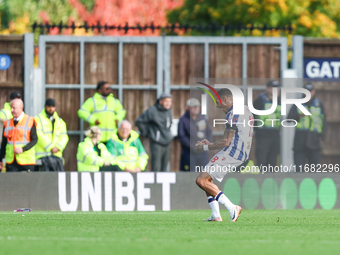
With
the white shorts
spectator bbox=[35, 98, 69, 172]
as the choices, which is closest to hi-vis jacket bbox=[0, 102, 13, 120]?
spectator bbox=[35, 98, 69, 172]

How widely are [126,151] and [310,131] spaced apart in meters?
3.72

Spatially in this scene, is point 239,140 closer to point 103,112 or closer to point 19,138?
point 19,138

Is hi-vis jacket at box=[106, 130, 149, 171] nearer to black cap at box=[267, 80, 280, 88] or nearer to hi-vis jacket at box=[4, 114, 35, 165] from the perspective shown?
hi-vis jacket at box=[4, 114, 35, 165]

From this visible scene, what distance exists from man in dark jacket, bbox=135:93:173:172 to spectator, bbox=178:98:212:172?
0.91 ft

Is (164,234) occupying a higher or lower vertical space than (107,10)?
lower

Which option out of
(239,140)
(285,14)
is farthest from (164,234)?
(285,14)

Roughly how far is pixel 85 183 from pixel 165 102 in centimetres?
229

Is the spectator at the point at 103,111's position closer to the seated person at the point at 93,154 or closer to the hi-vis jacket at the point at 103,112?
the hi-vis jacket at the point at 103,112

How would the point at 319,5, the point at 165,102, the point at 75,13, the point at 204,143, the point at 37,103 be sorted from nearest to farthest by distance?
the point at 204,143
the point at 165,102
the point at 37,103
the point at 319,5
the point at 75,13

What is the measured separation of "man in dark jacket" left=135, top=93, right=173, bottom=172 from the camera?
46.0 ft

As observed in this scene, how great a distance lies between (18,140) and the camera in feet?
42.2

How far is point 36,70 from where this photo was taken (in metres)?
15.0

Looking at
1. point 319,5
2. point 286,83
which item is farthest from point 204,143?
point 319,5

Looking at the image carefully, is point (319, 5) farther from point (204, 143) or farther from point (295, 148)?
point (204, 143)
